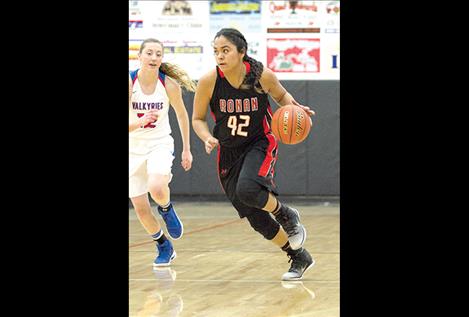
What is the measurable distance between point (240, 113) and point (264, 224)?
0.74 meters

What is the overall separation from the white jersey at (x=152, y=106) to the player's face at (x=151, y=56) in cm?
11

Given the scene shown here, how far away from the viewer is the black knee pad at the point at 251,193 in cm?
638

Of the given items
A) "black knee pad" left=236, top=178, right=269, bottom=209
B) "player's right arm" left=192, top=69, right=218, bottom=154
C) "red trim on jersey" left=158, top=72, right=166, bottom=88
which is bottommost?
"black knee pad" left=236, top=178, right=269, bottom=209

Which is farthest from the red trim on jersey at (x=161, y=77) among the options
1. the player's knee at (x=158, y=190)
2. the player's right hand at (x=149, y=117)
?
the player's knee at (x=158, y=190)

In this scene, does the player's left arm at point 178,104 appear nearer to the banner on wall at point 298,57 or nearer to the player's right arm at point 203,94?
the player's right arm at point 203,94

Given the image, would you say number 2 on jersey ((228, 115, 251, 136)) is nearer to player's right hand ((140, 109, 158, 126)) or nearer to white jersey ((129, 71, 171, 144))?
player's right hand ((140, 109, 158, 126))

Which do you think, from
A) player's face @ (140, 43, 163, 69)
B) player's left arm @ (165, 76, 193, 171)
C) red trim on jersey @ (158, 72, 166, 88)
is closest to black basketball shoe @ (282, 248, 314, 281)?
player's left arm @ (165, 76, 193, 171)

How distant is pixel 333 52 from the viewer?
1333 centimetres

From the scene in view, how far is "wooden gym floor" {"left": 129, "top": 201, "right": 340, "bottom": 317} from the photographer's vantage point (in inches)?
217

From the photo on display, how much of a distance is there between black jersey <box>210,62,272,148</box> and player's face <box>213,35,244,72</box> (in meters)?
0.09

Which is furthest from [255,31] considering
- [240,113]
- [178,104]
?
[240,113]
